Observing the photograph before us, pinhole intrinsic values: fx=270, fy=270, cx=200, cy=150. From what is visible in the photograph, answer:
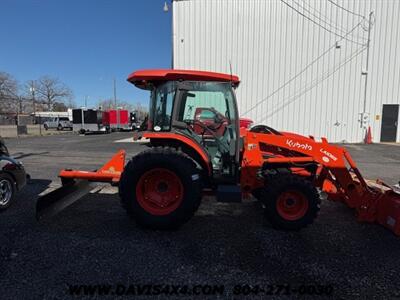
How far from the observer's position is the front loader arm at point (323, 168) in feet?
12.3

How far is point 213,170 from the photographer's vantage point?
13.4 ft

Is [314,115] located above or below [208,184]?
above

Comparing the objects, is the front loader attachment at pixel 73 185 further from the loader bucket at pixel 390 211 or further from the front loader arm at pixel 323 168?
the loader bucket at pixel 390 211

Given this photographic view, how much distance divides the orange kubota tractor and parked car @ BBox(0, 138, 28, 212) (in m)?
1.16

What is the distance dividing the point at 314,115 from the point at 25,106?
79.3 m

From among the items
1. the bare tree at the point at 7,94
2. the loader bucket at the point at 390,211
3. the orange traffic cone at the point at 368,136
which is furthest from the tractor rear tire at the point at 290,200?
the bare tree at the point at 7,94

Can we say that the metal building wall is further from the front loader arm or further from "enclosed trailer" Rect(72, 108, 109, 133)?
the front loader arm

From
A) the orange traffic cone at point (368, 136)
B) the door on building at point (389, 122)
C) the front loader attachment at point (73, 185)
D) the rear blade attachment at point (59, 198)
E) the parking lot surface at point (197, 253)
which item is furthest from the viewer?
the orange traffic cone at point (368, 136)

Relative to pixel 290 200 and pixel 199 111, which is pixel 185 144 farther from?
pixel 290 200

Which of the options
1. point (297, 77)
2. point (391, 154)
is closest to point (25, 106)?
point (297, 77)

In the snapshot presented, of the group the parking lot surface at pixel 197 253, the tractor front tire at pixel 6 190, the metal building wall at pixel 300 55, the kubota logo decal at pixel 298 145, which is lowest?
the parking lot surface at pixel 197 253

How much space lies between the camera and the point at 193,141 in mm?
3955

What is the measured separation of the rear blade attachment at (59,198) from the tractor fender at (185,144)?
56.3 inches

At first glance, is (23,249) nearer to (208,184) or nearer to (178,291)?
(178,291)
